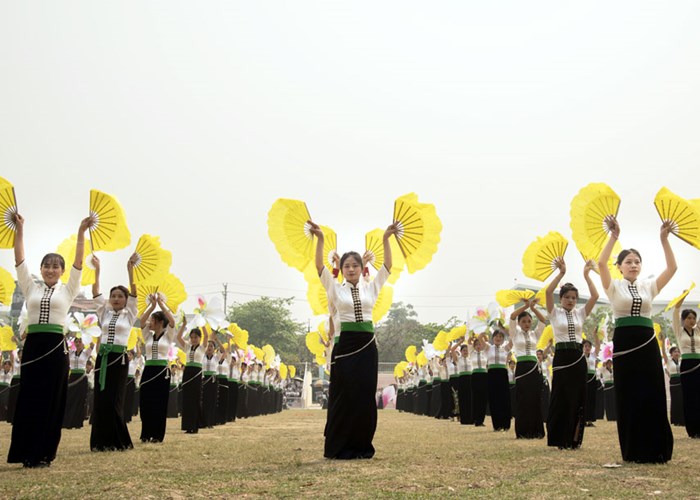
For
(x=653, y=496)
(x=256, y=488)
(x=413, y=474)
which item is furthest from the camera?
(x=413, y=474)

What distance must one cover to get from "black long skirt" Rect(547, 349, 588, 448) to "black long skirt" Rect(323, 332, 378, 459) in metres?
2.57

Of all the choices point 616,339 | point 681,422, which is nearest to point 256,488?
point 616,339

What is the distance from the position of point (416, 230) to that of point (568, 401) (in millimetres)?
2852

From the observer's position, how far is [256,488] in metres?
5.48

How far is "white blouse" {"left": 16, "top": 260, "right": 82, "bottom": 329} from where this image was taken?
720 centimetres

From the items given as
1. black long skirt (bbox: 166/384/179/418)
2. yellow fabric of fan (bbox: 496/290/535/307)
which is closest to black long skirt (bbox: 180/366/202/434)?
yellow fabric of fan (bbox: 496/290/535/307)

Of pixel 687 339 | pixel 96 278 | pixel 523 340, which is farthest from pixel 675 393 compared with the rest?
pixel 96 278

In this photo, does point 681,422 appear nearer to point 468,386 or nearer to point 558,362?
point 468,386

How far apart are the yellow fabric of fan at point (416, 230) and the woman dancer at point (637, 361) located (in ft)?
6.21

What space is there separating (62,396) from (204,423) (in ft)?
29.8

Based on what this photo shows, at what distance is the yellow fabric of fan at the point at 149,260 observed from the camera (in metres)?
9.20

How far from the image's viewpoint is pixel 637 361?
7.23 meters

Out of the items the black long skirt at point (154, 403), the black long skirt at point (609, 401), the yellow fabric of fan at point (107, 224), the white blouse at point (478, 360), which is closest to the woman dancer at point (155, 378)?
the black long skirt at point (154, 403)

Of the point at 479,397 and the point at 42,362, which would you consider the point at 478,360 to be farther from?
the point at 42,362
